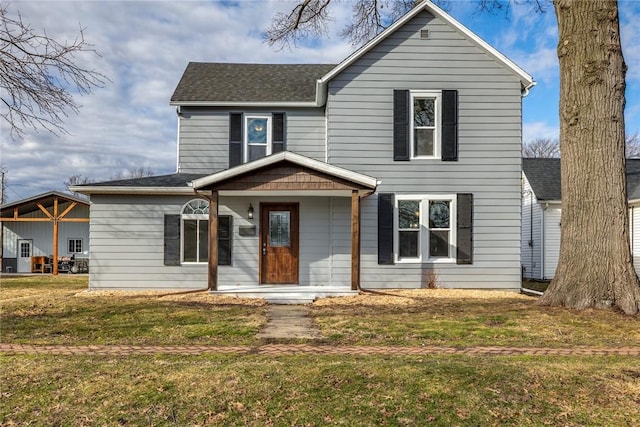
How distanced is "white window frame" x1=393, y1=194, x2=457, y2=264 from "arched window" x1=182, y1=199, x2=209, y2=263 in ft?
16.1

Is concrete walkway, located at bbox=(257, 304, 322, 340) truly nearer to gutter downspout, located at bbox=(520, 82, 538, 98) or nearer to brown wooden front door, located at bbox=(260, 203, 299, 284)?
brown wooden front door, located at bbox=(260, 203, 299, 284)

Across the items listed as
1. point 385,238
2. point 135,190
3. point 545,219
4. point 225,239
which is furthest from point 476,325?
point 545,219

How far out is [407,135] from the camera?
11773 millimetres

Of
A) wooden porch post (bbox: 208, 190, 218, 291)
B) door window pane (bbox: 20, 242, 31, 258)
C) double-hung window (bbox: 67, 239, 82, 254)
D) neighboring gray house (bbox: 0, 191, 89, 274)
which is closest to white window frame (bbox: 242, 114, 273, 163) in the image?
wooden porch post (bbox: 208, 190, 218, 291)

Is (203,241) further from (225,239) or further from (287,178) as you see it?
(287,178)

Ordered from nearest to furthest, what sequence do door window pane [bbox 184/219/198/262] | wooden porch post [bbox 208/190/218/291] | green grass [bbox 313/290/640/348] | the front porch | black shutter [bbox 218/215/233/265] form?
green grass [bbox 313/290/640/348] < the front porch < wooden porch post [bbox 208/190/218/291] < black shutter [bbox 218/215/233/265] < door window pane [bbox 184/219/198/262]

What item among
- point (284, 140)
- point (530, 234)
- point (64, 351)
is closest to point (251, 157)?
point (284, 140)

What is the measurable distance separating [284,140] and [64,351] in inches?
339

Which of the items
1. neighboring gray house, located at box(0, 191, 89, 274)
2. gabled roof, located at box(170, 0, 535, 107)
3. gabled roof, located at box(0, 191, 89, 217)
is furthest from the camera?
neighboring gray house, located at box(0, 191, 89, 274)

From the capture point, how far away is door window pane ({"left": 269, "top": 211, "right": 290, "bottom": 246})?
12.1 metres

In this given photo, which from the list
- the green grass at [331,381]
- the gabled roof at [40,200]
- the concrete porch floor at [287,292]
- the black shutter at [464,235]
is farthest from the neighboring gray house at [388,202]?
the gabled roof at [40,200]

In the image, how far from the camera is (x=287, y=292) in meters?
10.7

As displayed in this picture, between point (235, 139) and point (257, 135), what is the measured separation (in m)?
0.63

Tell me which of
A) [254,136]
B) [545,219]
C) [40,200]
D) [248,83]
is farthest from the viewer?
[40,200]
